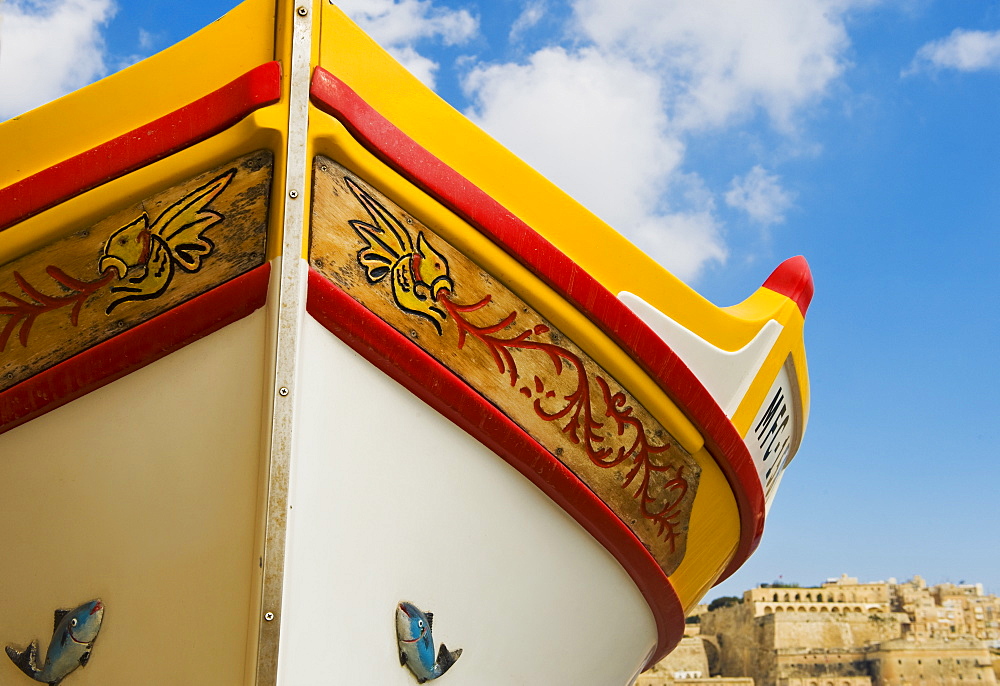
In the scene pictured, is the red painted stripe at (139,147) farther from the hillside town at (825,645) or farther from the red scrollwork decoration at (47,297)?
the hillside town at (825,645)

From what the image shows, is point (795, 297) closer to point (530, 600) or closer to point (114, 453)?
point (530, 600)

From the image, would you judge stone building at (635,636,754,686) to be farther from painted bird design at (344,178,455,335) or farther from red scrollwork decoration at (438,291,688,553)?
painted bird design at (344,178,455,335)

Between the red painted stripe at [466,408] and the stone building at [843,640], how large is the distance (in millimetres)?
26425

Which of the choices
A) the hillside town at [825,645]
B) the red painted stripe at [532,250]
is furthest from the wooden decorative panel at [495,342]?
the hillside town at [825,645]

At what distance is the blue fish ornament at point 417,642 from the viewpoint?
259 centimetres

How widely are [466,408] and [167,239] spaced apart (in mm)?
982

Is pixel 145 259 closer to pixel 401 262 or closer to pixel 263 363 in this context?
pixel 263 363

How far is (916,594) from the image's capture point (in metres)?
41.3

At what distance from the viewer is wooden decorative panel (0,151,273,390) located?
247 cm

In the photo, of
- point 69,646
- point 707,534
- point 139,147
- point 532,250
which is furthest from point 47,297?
point 707,534

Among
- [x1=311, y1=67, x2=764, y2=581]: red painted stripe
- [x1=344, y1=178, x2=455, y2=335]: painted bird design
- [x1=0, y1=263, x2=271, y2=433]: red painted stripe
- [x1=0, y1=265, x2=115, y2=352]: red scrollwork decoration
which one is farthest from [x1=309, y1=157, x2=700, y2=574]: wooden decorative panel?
[x1=0, y1=265, x2=115, y2=352]: red scrollwork decoration

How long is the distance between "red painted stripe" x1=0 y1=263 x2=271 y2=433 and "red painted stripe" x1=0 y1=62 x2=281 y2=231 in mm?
416

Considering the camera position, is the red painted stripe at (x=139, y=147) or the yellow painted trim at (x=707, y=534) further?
the yellow painted trim at (x=707, y=534)

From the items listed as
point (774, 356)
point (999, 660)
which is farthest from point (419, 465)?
point (999, 660)
